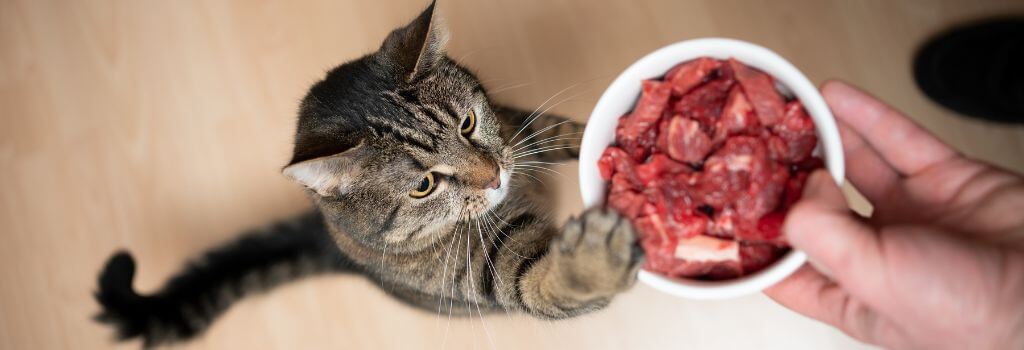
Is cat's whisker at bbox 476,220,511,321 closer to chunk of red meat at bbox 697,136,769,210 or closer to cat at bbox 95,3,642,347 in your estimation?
cat at bbox 95,3,642,347

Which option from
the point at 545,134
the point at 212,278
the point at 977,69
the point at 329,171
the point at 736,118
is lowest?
the point at 212,278

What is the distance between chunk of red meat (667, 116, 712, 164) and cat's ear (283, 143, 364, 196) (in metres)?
0.53

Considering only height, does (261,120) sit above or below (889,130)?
below

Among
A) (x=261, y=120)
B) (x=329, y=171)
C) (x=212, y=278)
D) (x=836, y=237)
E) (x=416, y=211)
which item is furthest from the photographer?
(x=261, y=120)

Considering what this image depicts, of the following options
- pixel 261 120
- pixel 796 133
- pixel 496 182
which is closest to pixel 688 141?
pixel 796 133

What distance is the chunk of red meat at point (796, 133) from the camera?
910 mm

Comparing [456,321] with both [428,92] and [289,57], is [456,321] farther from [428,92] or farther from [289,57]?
[289,57]

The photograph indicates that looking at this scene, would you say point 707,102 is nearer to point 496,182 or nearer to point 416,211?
point 496,182

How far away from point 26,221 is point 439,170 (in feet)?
4.82

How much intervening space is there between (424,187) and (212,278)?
24.0 inches

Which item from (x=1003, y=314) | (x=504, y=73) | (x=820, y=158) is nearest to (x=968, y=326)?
(x=1003, y=314)

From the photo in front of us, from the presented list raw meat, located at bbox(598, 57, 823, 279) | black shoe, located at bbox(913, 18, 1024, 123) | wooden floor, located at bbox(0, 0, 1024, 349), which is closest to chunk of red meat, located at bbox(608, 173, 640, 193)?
raw meat, located at bbox(598, 57, 823, 279)

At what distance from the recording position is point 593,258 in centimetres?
91

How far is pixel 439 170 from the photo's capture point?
1.19 meters
